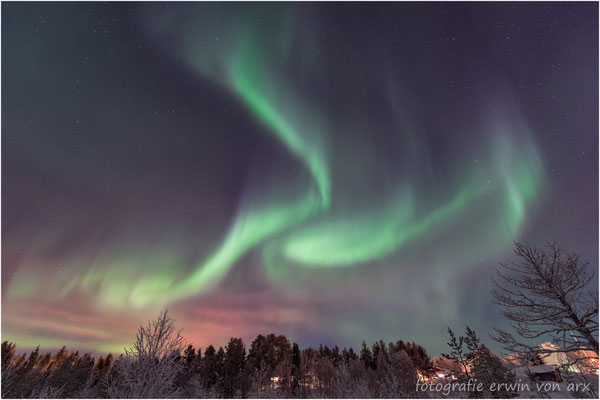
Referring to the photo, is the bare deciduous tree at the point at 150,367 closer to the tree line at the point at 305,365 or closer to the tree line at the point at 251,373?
the tree line at the point at 305,365

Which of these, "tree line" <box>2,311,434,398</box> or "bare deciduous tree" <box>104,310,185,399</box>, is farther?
"tree line" <box>2,311,434,398</box>

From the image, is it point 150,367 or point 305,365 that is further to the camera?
point 305,365

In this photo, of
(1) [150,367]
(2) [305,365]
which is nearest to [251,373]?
(2) [305,365]

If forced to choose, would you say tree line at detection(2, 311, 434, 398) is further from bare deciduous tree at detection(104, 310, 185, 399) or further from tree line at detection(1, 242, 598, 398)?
bare deciduous tree at detection(104, 310, 185, 399)

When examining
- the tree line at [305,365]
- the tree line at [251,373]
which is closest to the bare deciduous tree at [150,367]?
the tree line at [305,365]

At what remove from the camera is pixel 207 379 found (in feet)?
221

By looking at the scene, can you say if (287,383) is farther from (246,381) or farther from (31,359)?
(31,359)

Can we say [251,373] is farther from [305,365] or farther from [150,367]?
[150,367]

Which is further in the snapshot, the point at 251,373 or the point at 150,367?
the point at 251,373

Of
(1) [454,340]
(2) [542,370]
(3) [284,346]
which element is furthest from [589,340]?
(3) [284,346]

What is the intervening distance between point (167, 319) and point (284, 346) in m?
83.2

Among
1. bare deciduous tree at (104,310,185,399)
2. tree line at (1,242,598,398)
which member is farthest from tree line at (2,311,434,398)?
bare deciduous tree at (104,310,185,399)

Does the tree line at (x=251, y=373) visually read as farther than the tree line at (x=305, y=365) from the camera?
Yes

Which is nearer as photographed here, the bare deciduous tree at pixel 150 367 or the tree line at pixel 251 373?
the bare deciduous tree at pixel 150 367
